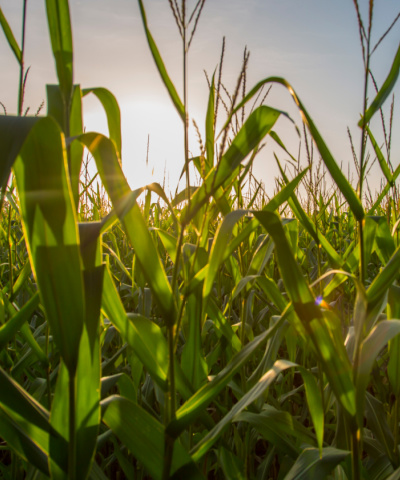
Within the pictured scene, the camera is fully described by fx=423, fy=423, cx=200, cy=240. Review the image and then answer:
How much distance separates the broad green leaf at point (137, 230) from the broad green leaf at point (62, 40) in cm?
10

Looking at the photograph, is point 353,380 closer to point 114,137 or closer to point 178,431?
point 178,431

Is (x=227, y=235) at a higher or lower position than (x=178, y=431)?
higher

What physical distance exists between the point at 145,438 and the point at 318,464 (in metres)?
0.32

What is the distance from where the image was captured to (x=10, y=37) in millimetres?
734

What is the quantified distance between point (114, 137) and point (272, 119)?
11.0 inches

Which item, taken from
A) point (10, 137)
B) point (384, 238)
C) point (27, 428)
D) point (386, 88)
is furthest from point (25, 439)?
point (384, 238)

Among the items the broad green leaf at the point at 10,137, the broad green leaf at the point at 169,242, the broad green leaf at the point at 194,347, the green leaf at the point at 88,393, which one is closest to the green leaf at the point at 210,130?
the broad green leaf at the point at 169,242

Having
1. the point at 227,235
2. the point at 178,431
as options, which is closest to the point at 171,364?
the point at 178,431

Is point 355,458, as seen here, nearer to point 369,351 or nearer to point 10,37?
point 369,351

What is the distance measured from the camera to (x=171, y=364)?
61 centimetres

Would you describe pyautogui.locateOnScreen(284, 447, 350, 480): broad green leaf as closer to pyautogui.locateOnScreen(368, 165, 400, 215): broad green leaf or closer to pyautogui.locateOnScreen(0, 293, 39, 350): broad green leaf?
pyautogui.locateOnScreen(0, 293, 39, 350): broad green leaf

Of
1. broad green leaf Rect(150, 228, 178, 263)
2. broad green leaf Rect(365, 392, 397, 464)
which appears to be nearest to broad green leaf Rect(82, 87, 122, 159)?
broad green leaf Rect(150, 228, 178, 263)

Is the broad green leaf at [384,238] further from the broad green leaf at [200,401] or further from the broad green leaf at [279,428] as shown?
the broad green leaf at [200,401]

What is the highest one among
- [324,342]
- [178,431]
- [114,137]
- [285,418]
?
[114,137]
